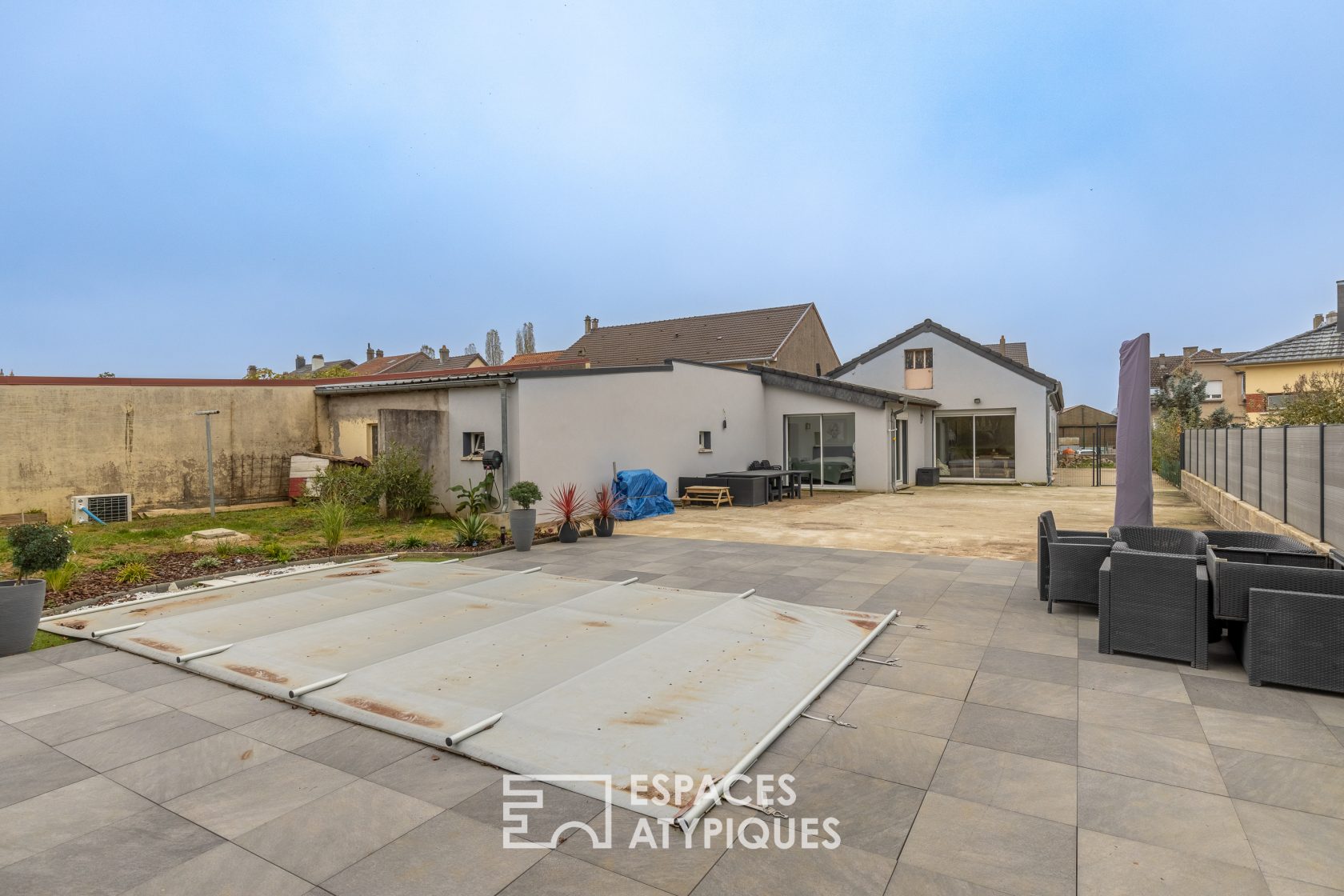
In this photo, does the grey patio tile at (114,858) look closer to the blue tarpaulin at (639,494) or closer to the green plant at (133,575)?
the green plant at (133,575)

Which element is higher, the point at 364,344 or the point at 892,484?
the point at 364,344

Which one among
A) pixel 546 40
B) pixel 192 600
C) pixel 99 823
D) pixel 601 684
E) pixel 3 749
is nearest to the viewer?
pixel 99 823

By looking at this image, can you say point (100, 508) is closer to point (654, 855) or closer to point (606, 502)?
point (606, 502)

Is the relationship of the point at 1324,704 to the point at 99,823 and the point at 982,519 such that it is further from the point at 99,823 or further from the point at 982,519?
the point at 982,519

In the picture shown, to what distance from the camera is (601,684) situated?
394 centimetres

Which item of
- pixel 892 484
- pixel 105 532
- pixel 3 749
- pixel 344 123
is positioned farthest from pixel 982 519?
pixel 344 123

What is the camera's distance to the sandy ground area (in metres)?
9.88

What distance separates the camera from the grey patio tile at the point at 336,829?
2365 millimetres

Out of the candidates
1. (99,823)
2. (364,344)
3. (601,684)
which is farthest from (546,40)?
(364,344)

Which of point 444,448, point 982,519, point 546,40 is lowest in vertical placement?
point 982,519

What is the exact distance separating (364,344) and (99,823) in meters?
67.7

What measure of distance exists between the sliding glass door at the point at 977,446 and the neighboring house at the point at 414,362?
26725 mm

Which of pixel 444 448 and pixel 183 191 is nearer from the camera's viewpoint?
pixel 444 448

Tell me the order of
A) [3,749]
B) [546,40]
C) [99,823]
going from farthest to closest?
[546,40] → [3,749] → [99,823]
